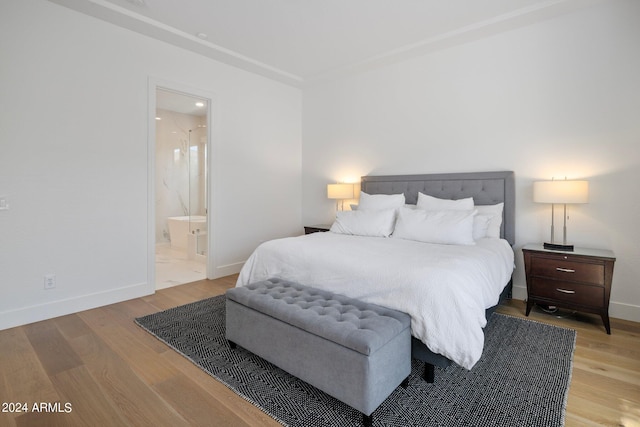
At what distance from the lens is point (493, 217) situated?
3.35 metres

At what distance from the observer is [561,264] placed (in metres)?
2.84

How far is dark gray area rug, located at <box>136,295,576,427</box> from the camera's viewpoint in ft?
5.51

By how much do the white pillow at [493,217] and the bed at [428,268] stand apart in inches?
0.6

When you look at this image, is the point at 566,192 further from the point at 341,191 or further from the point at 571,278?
the point at 341,191

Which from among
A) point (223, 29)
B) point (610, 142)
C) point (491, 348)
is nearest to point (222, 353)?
point (491, 348)

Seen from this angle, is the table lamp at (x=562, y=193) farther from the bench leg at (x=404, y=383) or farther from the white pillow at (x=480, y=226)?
the bench leg at (x=404, y=383)

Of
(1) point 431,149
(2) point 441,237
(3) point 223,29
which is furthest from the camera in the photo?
(1) point 431,149

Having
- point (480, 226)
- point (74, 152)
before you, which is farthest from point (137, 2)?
point (480, 226)

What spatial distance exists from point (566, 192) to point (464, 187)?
39.8 inches

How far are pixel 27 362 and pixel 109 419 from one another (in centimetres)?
104

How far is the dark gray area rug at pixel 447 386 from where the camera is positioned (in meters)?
1.68

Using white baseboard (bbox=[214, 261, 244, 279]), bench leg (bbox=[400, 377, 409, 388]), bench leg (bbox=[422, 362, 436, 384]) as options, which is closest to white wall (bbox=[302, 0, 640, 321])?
bench leg (bbox=[422, 362, 436, 384])

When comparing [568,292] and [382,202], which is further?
[382,202]

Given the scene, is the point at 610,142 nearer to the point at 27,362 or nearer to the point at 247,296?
the point at 247,296
